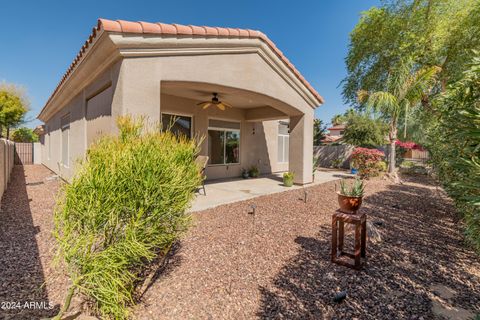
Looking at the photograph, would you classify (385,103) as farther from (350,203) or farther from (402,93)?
(350,203)

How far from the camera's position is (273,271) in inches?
137

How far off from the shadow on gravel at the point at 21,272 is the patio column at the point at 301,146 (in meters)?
8.73

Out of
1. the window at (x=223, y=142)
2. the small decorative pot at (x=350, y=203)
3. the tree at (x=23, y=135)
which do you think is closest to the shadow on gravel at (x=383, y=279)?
the small decorative pot at (x=350, y=203)

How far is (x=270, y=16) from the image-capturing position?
13.4m

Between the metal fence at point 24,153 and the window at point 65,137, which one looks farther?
the metal fence at point 24,153

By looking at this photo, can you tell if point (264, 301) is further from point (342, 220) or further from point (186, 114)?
point (186, 114)

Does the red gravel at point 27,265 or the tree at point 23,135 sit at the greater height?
the tree at point 23,135

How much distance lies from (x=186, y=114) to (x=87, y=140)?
390cm

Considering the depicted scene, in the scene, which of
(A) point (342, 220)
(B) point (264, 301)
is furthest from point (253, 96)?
(B) point (264, 301)

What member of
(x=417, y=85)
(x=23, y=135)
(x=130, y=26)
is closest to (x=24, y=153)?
(x=23, y=135)

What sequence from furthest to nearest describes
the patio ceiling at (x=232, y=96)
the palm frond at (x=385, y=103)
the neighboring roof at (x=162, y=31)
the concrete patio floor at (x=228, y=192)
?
the palm frond at (x=385, y=103)
the concrete patio floor at (x=228, y=192)
the patio ceiling at (x=232, y=96)
the neighboring roof at (x=162, y=31)

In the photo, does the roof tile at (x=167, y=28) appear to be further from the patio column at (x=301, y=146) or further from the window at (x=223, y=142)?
the patio column at (x=301, y=146)

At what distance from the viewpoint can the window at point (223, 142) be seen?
11.2 m

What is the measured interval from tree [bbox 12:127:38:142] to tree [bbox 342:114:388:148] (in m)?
34.1
